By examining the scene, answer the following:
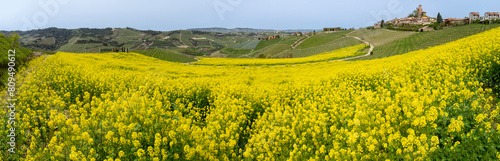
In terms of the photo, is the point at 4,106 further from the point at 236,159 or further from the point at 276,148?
the point at 276,148

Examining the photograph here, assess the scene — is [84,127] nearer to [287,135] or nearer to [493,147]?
[287,135]

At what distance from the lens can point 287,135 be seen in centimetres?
739

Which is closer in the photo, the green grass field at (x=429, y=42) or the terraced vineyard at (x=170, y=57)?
the green grass field at (x=429, y=42)

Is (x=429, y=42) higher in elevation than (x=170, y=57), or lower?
higher

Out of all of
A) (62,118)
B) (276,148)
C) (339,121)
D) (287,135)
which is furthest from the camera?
(339,121)

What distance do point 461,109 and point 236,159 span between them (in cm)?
707

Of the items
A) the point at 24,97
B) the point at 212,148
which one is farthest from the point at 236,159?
the point at 24,97

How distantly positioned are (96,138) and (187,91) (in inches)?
321

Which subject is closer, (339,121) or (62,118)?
(62,118)

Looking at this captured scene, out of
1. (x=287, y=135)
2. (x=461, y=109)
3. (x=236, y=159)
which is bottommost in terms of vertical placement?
(x=236, y=159)

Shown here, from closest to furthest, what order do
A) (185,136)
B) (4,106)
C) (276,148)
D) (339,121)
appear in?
(185,136) → (276,148) → (339,121) → (4,106)

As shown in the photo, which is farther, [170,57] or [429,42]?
[170,57]

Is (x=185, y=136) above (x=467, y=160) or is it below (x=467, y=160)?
above

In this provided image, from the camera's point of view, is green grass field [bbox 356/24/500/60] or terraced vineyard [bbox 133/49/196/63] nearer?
green grass field [bbox 356/24/500/60]
